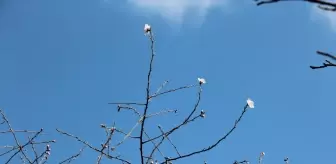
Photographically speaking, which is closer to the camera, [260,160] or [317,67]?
[317,67]

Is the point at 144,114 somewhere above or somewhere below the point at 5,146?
above

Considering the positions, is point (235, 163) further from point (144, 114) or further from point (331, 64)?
point (331, 64)

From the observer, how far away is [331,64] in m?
1.32

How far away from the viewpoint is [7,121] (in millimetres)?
3266

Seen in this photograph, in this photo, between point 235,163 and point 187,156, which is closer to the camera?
point 187,156

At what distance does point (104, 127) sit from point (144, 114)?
0.41 metres

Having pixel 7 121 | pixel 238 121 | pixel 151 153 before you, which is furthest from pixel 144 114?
pixel 7 121

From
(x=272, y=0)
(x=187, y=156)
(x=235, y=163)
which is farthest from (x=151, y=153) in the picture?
(x=272, y=0)

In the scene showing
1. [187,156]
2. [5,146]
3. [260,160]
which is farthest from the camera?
[260,160]

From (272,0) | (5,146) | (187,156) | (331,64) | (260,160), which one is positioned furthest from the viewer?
(260,160)

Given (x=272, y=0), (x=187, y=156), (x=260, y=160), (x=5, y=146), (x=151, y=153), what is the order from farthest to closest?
1. (x=260, y=160)
2. (x=5, y=146)
3. (x=151, y=153)
4. (x=187, y=156)
5. (x=272, y=0)

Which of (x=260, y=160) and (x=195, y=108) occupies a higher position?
(x=195, y=108)

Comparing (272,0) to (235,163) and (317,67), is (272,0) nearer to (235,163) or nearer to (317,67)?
(317,67)

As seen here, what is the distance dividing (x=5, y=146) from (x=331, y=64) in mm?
2656
